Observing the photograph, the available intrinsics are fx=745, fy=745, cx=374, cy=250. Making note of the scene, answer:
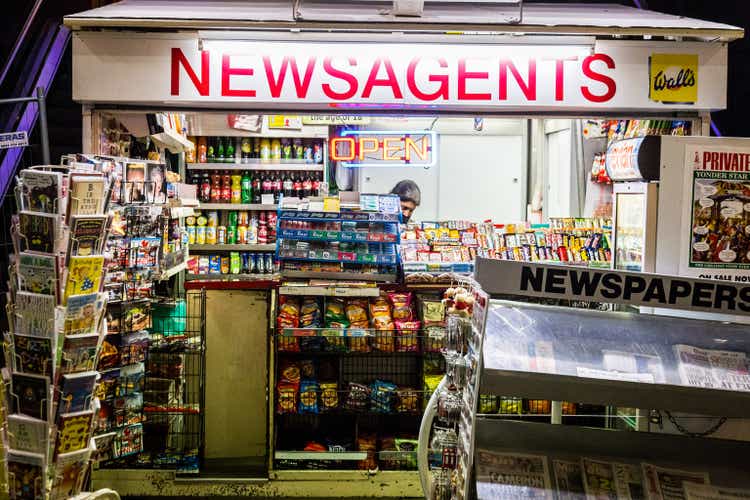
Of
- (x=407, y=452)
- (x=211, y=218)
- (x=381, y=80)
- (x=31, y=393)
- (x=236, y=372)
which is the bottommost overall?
(x=407, y=452)

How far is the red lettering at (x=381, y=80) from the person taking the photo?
4363 millimetres

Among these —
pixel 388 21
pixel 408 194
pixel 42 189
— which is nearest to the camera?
pixel 42 189

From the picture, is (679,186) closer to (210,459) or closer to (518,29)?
(518,29)

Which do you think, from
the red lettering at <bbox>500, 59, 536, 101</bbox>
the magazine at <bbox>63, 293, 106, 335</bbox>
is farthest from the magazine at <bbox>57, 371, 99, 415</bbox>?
the red lettering at <bbox>500, 59, 536, 101</bbox>

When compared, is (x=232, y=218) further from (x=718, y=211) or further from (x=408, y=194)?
(x=718, y=211)

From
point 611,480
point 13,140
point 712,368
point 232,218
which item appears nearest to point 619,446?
point 611,480

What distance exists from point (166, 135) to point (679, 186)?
3750mm

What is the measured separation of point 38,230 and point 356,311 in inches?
92.9

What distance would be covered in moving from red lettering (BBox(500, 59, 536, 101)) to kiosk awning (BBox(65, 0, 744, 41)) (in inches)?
10.3

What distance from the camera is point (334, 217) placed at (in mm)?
5219

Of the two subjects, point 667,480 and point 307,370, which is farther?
point 307,370

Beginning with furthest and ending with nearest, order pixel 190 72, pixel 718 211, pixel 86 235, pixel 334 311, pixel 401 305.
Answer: pixel 401 305
pixel 334 311
pixel 190 72
pixel 718 211
pixel 86 235

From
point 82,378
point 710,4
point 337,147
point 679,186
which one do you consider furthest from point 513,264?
point 710,4

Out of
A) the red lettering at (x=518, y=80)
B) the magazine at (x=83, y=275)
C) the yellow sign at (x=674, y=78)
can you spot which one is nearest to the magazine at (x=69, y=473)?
the magazine at (x=83, y=275)
